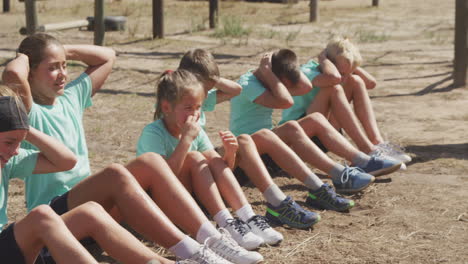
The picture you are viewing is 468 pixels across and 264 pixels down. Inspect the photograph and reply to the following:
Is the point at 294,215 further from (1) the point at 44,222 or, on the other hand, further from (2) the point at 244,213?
(1) the point at 44,222

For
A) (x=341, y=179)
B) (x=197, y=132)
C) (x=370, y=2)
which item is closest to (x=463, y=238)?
(x=341, y=179)

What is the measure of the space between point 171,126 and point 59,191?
676 millimetres

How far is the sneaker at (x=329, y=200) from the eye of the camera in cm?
470

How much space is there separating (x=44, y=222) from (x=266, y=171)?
1601 millimetres

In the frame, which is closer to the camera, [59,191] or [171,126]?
[59,191]

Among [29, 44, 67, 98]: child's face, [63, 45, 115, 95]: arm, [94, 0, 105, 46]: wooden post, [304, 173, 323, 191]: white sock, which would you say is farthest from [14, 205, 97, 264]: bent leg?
[94, 0, 105, 46]: wooden post

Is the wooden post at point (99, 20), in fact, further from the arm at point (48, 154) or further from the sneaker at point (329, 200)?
the arm at point (48, 154)

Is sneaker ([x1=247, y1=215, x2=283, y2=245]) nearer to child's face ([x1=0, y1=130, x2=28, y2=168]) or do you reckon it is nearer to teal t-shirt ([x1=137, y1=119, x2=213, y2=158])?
teal t-shirt ([x1=137, y1=119, x2=213, y2=158])

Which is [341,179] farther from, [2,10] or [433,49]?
[2,10]

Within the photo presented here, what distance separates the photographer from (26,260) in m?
3.21

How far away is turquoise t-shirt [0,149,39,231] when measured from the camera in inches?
134

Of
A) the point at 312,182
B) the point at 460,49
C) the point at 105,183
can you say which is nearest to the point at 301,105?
the point at 312,182

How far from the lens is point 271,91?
17.1 ft

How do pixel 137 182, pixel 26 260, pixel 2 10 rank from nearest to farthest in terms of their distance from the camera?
pixel 26 260
pixel 137 182
pixel 2 10
